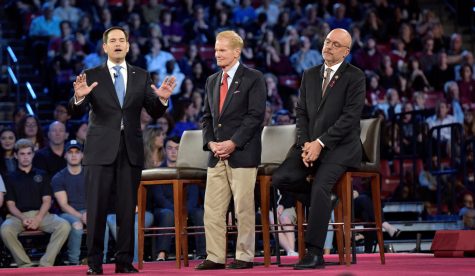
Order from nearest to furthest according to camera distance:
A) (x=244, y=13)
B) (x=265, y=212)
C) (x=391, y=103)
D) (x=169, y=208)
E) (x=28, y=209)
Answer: (x=265, y=212) < (x=28, y=209) < (x=169, y=208) < (x=391, y=103) < (x=244, y=13)

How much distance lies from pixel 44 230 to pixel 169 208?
1.41 meters

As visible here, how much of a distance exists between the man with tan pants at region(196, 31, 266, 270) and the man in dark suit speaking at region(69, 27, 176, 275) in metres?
0.52

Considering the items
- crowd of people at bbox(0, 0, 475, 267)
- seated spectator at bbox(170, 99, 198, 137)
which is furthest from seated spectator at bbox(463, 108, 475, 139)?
seated spectator at bbox(170, 99, 198, 137)

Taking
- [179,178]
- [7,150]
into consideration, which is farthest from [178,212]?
[7,150]

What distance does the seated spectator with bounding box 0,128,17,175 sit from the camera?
10984 mm

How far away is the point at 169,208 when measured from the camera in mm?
10820

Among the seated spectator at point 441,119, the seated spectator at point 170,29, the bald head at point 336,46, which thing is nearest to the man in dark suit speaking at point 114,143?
the bald head at point 336,46

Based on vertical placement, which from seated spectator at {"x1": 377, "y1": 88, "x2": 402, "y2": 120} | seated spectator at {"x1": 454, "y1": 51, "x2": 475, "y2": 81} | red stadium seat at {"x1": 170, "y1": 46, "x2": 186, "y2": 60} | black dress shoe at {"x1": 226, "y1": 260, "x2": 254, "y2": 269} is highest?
red stadium seat at {"x1": 170, "y1": 46, "x2": 186, "y2": 60}

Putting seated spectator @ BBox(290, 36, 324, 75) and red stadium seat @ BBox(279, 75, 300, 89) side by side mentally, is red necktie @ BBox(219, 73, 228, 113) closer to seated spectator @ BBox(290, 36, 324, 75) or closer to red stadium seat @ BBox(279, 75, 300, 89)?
red stadium seat @ BBox(279, 75, 300, 89)

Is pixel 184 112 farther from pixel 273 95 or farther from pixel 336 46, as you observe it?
pixel 336 46

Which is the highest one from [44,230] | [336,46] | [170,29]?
[170,29]

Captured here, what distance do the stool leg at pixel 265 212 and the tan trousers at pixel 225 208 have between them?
0.76 ft

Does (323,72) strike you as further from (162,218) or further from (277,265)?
(162,218)

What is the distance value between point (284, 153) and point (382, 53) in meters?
9.72
